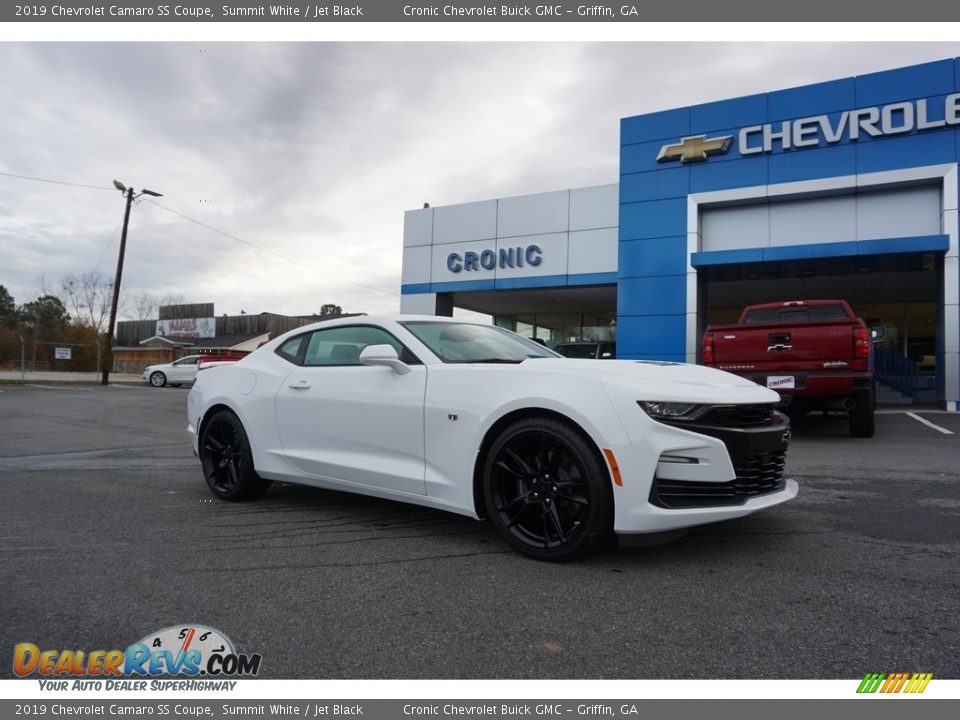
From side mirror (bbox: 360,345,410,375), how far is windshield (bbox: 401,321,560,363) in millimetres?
228

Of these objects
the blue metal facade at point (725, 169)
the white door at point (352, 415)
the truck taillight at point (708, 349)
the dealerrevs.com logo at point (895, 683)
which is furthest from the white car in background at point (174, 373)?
the dealerrevs.com logo at point (895, 683)

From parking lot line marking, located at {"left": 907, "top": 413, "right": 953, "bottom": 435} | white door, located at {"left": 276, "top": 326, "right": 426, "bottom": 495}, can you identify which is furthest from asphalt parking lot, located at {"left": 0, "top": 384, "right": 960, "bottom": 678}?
parking lot line marking, located at {"left": 907, "top": 413, "right": 953, "bottom": 435}

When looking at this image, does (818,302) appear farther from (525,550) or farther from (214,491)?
(214,491)

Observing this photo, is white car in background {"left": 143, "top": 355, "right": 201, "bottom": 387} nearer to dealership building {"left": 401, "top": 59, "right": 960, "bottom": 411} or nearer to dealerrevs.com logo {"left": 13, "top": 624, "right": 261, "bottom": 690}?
dealership building {"left": 401, "top": 59, "right": 960, "bottom": 411}

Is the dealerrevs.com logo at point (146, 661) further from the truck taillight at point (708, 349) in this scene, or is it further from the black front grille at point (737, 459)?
the truck taillight at point (708, 349)

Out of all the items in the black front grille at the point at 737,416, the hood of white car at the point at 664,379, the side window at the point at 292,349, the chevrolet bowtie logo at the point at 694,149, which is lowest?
the black front grille at the point at 737,416

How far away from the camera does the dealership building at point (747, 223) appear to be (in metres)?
14.1

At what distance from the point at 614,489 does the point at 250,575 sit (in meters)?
1.82

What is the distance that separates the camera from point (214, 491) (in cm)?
487

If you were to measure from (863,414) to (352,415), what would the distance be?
715cm

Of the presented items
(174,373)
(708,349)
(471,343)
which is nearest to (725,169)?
(708,349)

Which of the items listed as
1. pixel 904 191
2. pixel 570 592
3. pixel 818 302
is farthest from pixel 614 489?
pixel 904 191

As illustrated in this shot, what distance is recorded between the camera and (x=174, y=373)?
28547 mm

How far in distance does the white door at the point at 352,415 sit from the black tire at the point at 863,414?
660cm
